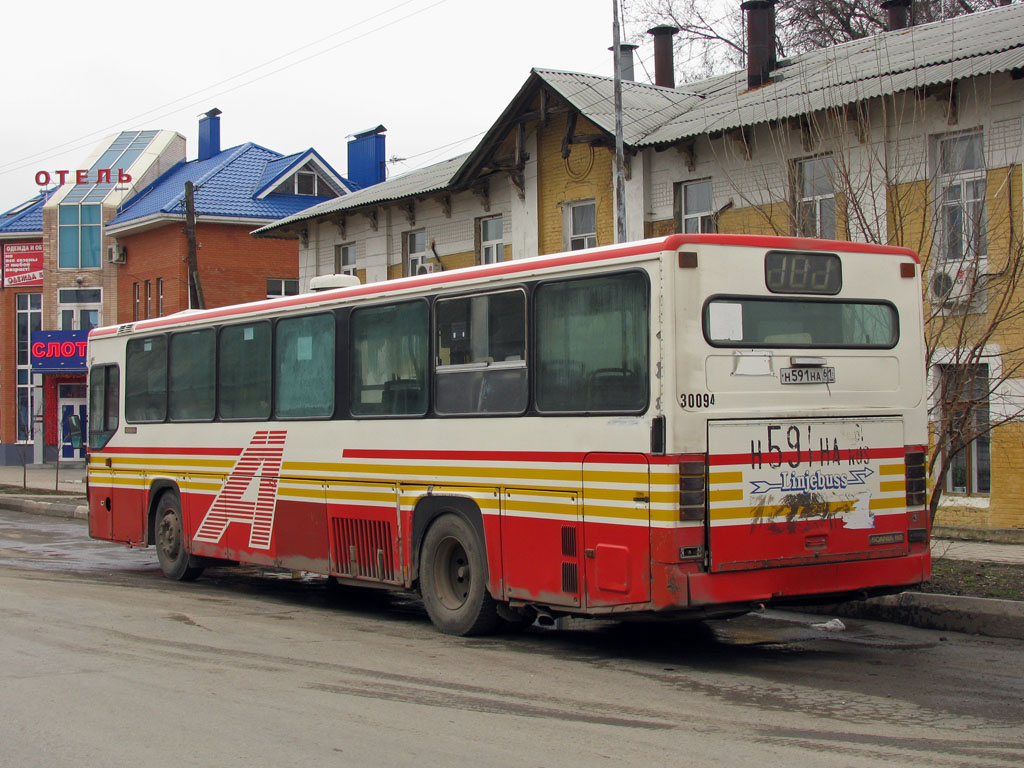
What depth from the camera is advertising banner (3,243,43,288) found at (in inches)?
1986

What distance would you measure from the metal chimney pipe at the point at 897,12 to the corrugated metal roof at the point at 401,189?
30.9 feet

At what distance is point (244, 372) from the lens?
1320cm

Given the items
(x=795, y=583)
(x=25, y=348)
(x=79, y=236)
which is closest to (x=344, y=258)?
(x=79, y=236)

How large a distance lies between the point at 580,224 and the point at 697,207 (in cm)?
316

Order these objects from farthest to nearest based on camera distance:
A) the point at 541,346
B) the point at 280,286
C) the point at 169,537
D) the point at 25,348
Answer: the point at 25,348, the point at 280,286, the point at 169,537, the point at 541,346

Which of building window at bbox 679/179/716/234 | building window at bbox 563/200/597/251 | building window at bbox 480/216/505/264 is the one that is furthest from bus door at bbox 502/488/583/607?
building window at bbox 480/216/505/264

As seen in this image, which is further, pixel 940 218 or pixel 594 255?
pixel 940 218

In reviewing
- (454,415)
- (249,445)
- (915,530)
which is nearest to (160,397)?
(249,445)

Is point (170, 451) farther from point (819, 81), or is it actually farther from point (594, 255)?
point (819, 81)

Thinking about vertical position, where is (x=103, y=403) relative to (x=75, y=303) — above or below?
below

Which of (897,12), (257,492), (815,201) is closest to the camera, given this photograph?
(257,492)

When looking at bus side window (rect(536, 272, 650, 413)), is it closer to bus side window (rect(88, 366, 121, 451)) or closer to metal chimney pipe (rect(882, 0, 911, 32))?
bus side window (rect(88, 366, 121, 451))

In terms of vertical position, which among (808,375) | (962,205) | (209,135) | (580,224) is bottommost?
(808,375)

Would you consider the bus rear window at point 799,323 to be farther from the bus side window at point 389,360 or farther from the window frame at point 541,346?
the bus side window at point 389,360
